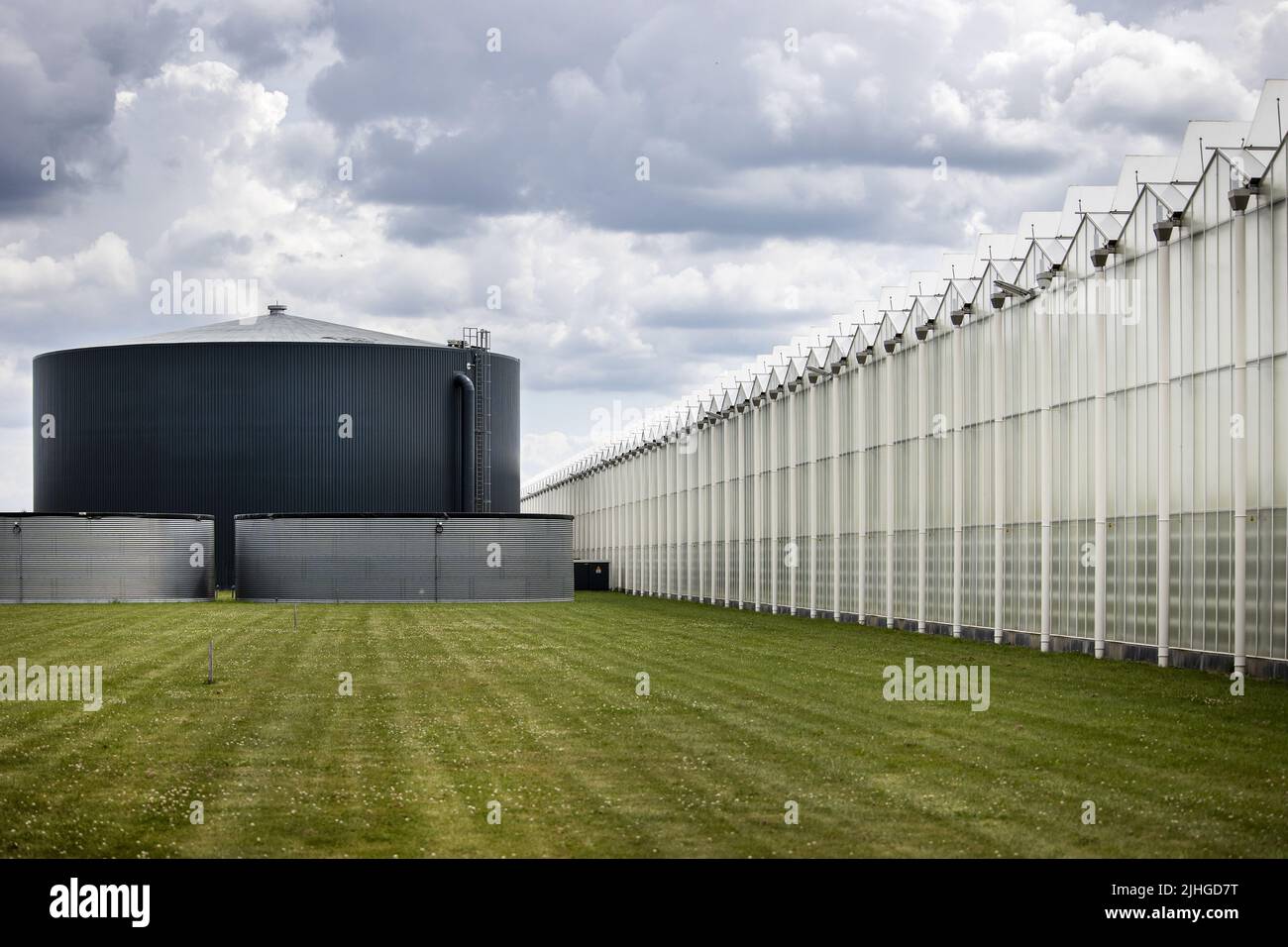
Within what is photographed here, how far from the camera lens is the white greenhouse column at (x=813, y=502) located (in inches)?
2148

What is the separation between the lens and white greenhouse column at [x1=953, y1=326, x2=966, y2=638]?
1625 inches

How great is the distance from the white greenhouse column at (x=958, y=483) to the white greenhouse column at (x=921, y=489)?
2.23 metres

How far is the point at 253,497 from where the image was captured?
295 feet

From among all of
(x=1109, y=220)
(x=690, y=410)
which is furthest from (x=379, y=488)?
(x=1109, y=220)

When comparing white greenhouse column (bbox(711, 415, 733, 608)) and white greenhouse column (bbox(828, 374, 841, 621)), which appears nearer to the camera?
white greenhouse column (bbox(828, 374, 841, 621))

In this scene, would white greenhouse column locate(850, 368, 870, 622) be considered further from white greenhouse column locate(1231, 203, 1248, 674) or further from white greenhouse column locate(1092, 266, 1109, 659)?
white greenhouse column locate(1231, 203, 1248, 674)

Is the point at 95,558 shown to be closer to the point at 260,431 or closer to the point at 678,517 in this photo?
the point at 260,431

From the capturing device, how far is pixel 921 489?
145ft

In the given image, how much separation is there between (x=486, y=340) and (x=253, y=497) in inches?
727

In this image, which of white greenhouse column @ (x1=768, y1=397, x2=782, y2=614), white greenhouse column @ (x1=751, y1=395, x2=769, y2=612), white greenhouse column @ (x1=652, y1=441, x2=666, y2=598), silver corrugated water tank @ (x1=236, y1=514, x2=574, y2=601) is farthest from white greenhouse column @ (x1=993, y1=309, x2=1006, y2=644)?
white greenhouse column @ (x1=652, y1=441, x2=666, y2=598)

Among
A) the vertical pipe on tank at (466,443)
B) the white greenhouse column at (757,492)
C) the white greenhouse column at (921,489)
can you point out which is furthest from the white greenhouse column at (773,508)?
the vertical pipe on tank at (466,443)

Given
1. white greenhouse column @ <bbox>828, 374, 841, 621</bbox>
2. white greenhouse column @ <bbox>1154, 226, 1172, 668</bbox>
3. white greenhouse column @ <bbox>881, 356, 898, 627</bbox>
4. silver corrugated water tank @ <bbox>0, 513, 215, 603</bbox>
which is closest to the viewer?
white greenhouse column @ <bbox>1154, 226, 1172, 668</bbox>

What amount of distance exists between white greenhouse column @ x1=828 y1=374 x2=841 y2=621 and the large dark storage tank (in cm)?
4403
